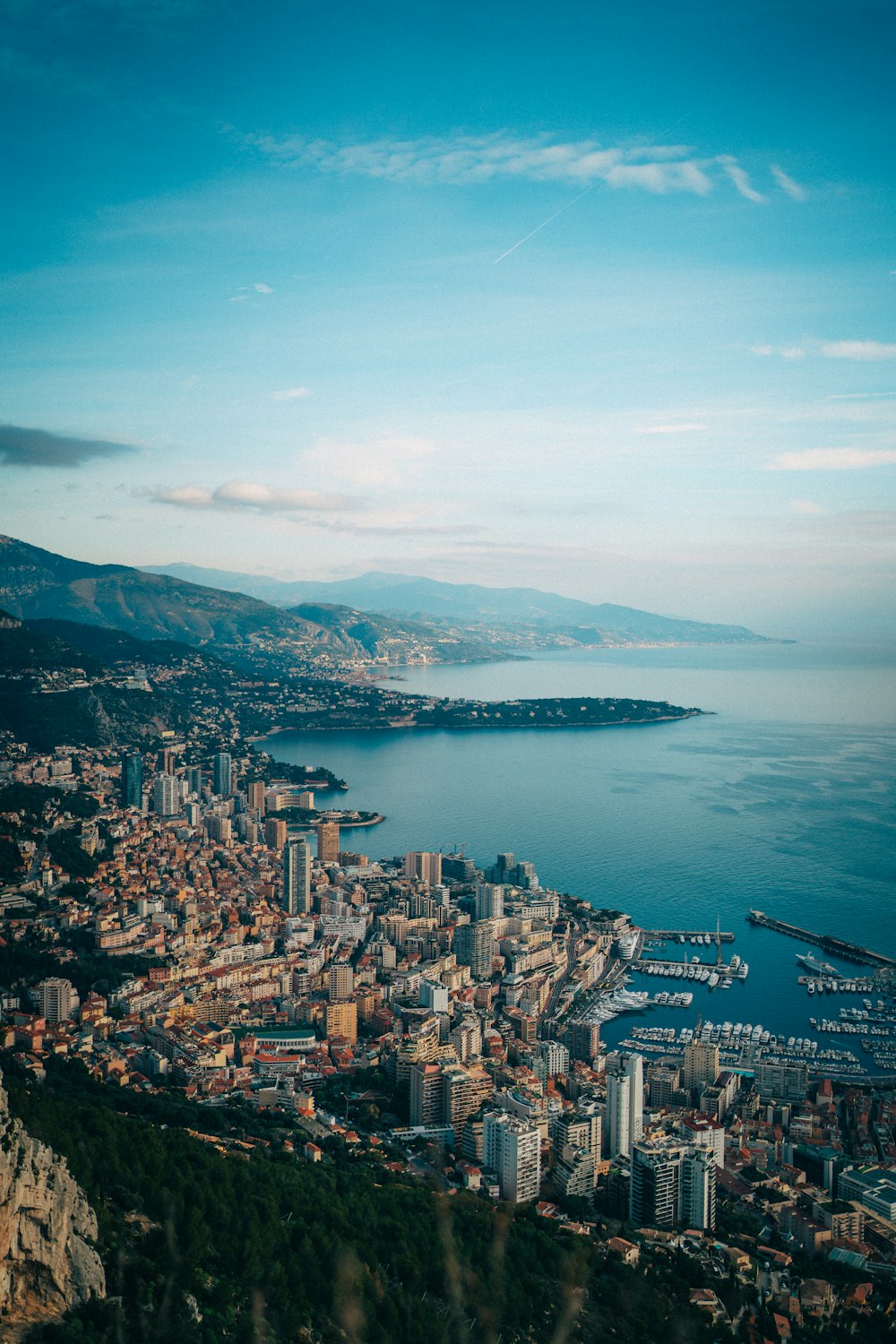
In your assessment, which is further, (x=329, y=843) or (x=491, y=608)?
(x=491, y=608)

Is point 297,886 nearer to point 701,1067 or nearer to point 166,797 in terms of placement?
point 166,797

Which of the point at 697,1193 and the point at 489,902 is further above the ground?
the point at 489,902

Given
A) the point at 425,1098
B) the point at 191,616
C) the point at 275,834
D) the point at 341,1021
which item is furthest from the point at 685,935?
the point at 191,616

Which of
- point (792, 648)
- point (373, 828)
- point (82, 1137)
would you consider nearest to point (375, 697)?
point (373, 828)

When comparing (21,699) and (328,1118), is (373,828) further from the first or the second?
(328,1118)

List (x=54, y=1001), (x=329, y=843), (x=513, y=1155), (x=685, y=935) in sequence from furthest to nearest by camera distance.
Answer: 1. (x=329, y=843)
2. (x=685, y=935)
3. (x=54, y=1001)
4. (x=513, y=1155)

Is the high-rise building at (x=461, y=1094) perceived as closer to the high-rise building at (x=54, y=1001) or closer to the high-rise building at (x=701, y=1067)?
the high-rise building at (x=701, y=1067)
